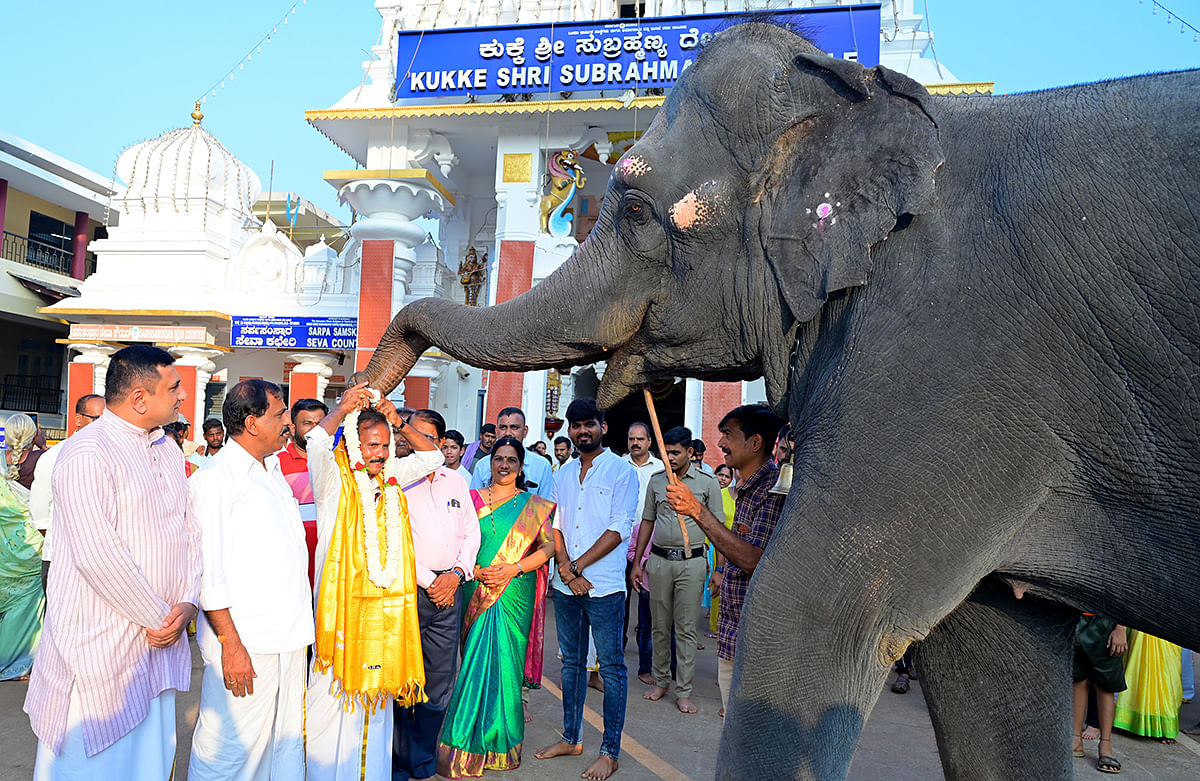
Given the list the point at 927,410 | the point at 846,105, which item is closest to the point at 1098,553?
the point at 927,410

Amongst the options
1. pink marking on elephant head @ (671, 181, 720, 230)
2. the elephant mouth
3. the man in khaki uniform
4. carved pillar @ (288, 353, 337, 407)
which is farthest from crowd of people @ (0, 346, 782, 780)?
carved pillar @ (288, 353, 337, 407)

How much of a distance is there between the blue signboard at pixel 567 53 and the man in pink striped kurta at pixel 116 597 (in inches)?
372

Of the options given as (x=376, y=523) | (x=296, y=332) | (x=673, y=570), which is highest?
(x=296, y=332)

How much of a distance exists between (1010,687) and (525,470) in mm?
4766

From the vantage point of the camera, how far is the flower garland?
3.39 meters

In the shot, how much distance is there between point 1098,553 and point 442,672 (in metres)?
3.08

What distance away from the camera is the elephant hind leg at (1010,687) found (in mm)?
1657

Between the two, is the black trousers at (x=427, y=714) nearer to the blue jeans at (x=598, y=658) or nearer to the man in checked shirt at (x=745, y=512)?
the blue jeans at (x=598, y=658)

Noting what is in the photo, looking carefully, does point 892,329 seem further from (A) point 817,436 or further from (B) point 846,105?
(B) point 846,105

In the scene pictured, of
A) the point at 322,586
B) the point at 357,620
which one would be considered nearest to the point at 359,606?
the point at 357,620

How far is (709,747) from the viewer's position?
4422 mm

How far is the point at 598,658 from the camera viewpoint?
13.9 feet

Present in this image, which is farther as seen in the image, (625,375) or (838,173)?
(625,375)

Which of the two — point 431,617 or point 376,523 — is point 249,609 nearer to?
point 376,523
